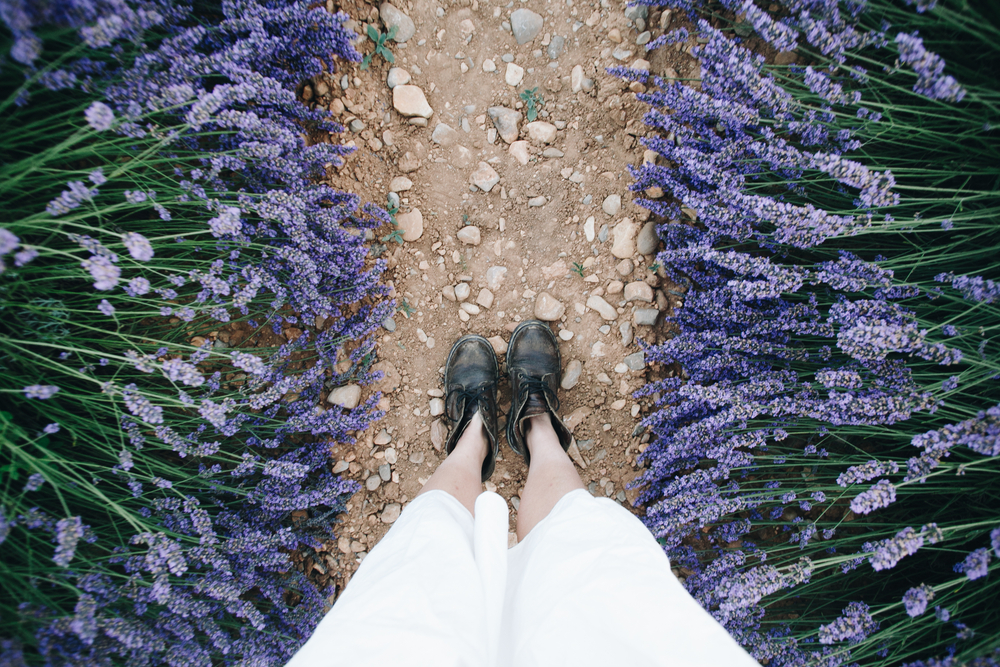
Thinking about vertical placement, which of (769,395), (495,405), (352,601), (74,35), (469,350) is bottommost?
(352,601)

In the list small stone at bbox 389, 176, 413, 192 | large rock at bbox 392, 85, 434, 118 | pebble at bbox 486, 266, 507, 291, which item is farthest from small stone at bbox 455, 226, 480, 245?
large rock at bbox 392, 85, 434, 118

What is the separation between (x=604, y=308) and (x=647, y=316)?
209 millimetres

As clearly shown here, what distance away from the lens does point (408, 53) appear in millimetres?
2215

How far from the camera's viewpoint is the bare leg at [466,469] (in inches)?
71.3

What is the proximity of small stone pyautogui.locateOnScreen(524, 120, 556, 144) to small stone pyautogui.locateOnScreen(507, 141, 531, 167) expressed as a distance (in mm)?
56

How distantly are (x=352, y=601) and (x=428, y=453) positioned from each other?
113 centimetres

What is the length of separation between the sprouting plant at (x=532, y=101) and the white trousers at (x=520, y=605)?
5.94ft

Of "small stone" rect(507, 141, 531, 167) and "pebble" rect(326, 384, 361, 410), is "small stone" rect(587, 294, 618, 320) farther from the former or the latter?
"pebble" rect(326, 384, 361, 410)

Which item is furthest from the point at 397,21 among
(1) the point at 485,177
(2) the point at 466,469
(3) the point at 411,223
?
(2) the point at 466,469

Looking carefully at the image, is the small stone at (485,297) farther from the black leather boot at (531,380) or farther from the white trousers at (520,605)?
the white trousers at (520,605)

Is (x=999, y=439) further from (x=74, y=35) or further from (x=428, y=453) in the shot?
(x=74, y=35)

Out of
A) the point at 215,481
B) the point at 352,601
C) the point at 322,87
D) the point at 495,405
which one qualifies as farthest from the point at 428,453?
the point at 322,87

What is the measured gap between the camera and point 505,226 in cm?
229

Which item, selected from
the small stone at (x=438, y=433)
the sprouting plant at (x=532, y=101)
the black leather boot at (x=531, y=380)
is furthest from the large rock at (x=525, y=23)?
the small stone at (x=438, y=433)
